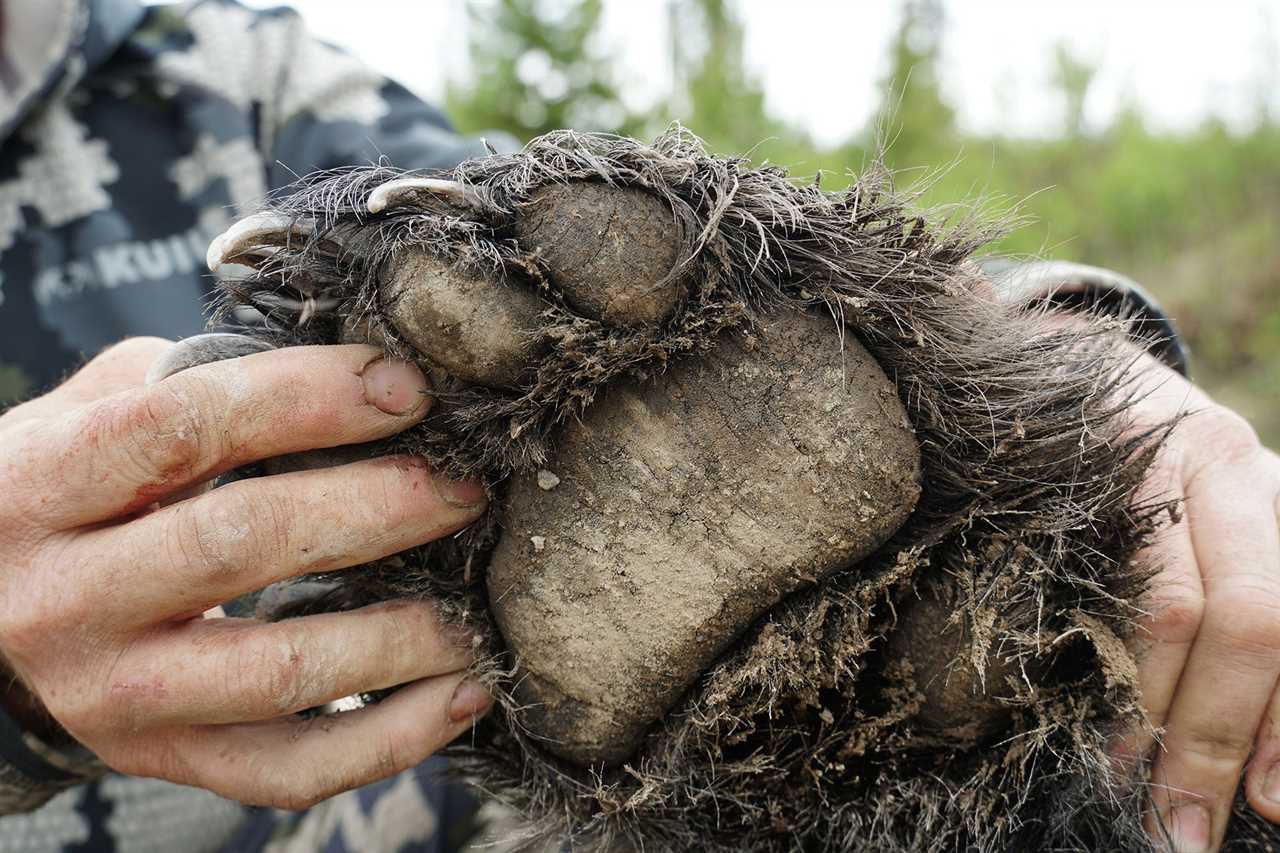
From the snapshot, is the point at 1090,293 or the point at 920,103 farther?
the point at 920,103

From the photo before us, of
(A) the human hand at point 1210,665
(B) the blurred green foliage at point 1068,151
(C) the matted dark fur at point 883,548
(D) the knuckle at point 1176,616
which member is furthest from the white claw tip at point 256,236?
(B) the blurred green foliage at point 1068,151

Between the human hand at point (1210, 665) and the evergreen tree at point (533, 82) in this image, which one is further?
the evergreen tree at point (533, 82)

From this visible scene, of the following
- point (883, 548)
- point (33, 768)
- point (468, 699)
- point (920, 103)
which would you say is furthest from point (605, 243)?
point (920, 103)

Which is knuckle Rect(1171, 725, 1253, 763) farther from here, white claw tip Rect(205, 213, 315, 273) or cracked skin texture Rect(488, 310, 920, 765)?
white claw tip Rect(205, 213, 315, 273)

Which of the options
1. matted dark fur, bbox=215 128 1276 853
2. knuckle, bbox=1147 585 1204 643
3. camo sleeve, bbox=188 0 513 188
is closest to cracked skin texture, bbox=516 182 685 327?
matted dark fur, bbox=215 128 1276 853

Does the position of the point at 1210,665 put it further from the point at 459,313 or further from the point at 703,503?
the point at 459,313

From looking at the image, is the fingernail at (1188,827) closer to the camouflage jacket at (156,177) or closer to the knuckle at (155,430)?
the camouflage jacket at (156,177)
